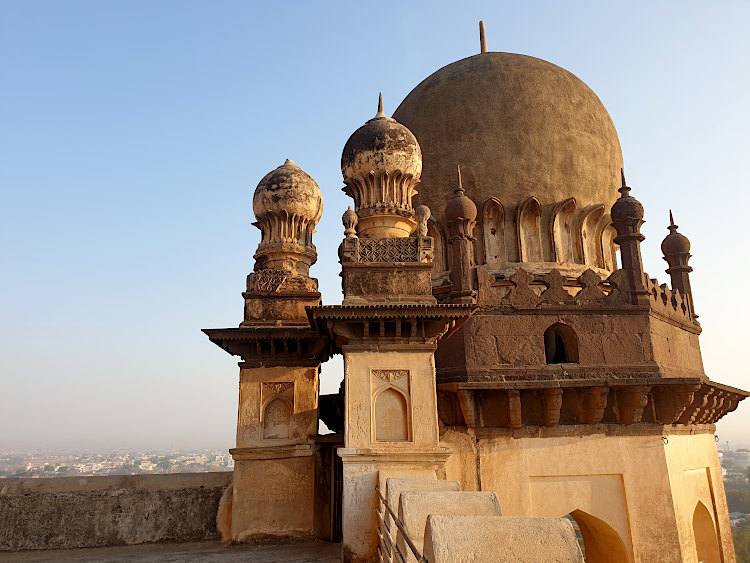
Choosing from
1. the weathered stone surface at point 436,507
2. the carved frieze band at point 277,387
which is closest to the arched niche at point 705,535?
the carved frieze band at point 277,387

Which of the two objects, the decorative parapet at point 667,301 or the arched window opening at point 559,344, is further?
the decorative parapet at point 667,301

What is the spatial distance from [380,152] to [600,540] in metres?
7.38

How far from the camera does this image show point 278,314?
1057cm

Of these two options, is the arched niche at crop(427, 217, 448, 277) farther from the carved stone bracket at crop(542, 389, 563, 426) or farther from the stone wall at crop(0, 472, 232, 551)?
the stone wall at crop(0, 472, 232, 551)

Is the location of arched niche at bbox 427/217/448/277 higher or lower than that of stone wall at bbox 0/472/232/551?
higher

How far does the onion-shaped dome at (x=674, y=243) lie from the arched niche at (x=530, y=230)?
3.02m

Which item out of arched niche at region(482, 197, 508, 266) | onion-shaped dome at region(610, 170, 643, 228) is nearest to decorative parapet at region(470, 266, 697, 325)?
onion-shaped dome at region(610, 170, 643, 228)

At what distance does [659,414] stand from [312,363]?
5.92 m

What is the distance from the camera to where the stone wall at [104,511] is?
31.2 feet

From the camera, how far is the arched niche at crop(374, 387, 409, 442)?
25.0 feet

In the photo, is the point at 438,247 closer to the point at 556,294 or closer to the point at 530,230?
the point at 530,230

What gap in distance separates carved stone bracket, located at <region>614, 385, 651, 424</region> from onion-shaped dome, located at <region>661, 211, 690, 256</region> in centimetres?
462

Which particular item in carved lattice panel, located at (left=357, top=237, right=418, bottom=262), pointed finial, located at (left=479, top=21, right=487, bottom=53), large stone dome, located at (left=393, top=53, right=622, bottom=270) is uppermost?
pointed finial, located at (left=479, top=21, right=487, bottom=53)

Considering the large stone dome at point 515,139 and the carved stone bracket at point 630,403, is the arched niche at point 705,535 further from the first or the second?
the large stone dome at point 515,139
